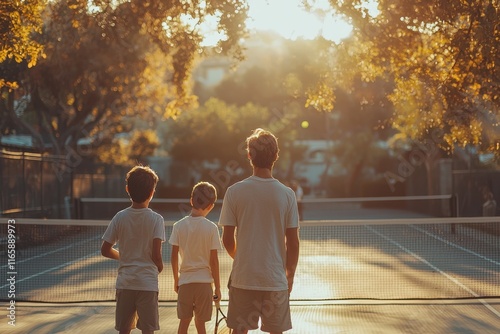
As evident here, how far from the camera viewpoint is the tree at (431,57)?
1382 cm

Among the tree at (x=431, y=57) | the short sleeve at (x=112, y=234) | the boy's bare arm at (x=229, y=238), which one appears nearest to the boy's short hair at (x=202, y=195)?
the short sleeve at (x=112, y=234)

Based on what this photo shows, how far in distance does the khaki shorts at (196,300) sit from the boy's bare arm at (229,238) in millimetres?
1295

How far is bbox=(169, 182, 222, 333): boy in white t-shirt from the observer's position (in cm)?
784

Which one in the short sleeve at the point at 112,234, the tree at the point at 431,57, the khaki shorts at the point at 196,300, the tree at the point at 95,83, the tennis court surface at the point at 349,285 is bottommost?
the tennis court surface at the point at 349,285

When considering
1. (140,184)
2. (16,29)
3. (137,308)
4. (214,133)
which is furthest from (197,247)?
(214,133)

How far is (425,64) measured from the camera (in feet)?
51.4

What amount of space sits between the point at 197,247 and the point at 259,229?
4.95 ft

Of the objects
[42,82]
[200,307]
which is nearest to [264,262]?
[200,307]

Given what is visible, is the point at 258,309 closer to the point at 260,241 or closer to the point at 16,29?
the point at 260,241

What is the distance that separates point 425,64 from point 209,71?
427 feet

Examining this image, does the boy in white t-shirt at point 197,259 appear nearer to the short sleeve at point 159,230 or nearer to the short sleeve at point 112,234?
the short sleeve at point 159,230

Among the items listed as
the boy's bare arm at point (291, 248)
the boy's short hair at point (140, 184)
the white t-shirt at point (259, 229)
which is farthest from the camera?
the boy's short hair at point (140, 184)

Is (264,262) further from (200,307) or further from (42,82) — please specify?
(42,82)

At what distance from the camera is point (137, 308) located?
7199 millimetres
